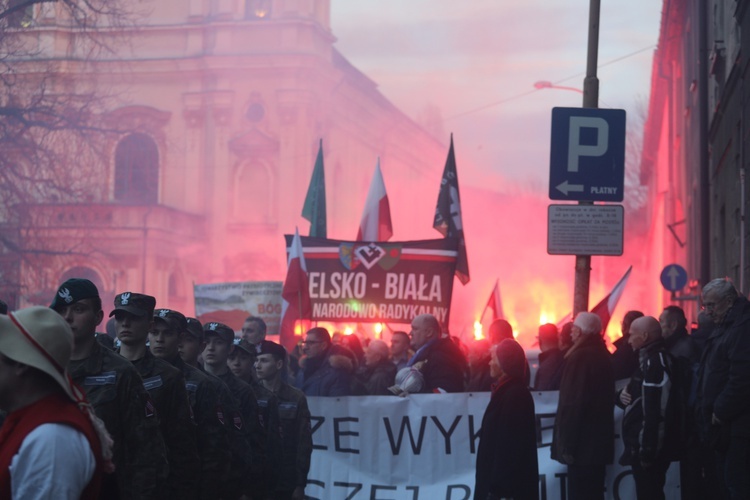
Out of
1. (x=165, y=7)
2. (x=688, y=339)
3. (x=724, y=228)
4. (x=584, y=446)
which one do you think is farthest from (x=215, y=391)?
(x=165, y=7)

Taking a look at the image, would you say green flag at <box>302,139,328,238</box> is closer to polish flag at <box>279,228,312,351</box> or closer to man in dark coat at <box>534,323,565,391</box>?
polish flag at <box>279,228,312,351</box>

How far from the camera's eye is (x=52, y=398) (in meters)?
3.60

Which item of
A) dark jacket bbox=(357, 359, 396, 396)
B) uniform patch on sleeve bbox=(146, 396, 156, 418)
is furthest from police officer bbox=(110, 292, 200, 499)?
dark jacket bbox=(357, 359, 396, 396)

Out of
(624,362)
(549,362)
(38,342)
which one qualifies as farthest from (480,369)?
(38,342)

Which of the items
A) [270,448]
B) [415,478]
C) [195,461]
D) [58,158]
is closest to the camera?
[195,461]

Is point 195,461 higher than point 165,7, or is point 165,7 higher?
point 165,7

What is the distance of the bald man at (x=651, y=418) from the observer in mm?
8797

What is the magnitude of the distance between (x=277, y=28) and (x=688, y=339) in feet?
135

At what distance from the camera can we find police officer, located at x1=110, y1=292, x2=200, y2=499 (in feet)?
20.8

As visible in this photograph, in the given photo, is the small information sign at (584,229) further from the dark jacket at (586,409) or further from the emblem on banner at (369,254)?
the emblem on banner at (369,254)

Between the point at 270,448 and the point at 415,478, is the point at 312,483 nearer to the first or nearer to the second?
the point at 415,478

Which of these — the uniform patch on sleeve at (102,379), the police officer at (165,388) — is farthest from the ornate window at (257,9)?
the uniform patch on sleeve at (102,379)

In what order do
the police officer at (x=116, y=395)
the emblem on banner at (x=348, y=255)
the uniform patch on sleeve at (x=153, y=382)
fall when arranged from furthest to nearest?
the emblem on banner at (x=348, y=255)
the uniform patch on sleeve at (x=153, y=382)
the police officer at (x=116, y=395)

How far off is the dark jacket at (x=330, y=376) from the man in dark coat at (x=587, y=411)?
105 inches
